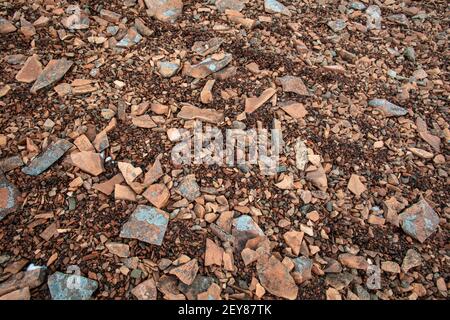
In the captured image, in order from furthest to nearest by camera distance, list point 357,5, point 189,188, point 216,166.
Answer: point 357,5 < point 216,166 < point 189,188

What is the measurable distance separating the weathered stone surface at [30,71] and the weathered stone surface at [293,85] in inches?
81.2

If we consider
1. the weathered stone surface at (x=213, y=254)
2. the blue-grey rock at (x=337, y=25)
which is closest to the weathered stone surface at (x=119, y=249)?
the weathered stone surface at (x=213, y=254)

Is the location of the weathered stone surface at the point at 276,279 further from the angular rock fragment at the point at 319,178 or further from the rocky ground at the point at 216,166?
the angular rock fragment at the point at 319,178

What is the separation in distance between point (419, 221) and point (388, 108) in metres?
1.10

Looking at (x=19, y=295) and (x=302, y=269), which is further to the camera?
(x=302, y=269)

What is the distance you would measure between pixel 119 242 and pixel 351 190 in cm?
168

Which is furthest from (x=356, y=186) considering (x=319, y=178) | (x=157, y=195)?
(x=157, y=195)

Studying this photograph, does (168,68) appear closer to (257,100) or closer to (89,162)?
(257,100)

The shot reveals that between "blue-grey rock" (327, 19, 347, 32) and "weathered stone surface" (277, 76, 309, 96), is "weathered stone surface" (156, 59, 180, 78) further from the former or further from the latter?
"blue-grey rock" (327, 19, 347, 32)

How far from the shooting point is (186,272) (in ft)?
7.48

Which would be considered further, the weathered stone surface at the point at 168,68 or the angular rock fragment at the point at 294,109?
the weathered stone surface at the point at 168,68

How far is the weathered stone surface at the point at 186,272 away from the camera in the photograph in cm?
226

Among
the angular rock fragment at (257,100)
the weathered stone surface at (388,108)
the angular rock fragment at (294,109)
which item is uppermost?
the angular rock fragment at (257,100)
